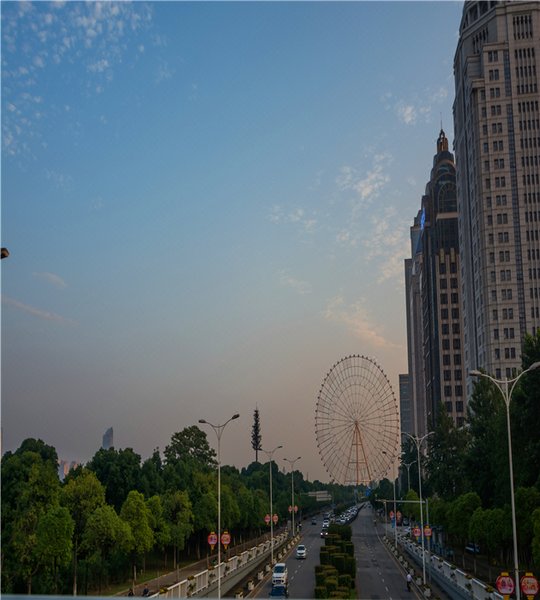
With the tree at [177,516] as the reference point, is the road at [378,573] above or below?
below

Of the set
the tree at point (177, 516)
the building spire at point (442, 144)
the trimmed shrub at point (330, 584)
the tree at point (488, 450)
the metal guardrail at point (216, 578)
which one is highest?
the building spire at point (442, 144)

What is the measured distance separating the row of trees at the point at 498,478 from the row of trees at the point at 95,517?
66.3ft

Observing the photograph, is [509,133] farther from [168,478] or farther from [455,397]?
[168,478]

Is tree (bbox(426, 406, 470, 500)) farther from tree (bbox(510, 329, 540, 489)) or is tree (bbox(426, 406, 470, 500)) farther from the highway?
tree (bbox(510, 329, 540, 489))

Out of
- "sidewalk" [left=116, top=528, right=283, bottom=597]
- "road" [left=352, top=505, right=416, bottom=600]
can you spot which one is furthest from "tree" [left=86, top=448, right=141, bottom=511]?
"road" [left=352, top=505, right=416, bottom=600]

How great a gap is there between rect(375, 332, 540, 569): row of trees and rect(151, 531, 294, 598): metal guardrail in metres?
15.7

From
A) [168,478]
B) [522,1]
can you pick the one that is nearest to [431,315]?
[522,1]

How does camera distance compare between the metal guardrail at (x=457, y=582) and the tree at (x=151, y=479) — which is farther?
the tree at (x=151, y=479)

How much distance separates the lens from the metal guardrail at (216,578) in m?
38.5

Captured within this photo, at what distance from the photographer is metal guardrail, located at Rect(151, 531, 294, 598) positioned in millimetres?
38519

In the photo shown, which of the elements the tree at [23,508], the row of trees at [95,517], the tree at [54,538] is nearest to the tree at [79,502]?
the row of trees at [95,517]

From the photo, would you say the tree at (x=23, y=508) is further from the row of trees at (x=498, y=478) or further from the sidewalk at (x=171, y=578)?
the row of trees at (x=498, y=478)

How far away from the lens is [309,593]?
42781 mm

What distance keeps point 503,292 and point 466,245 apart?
14189mm
